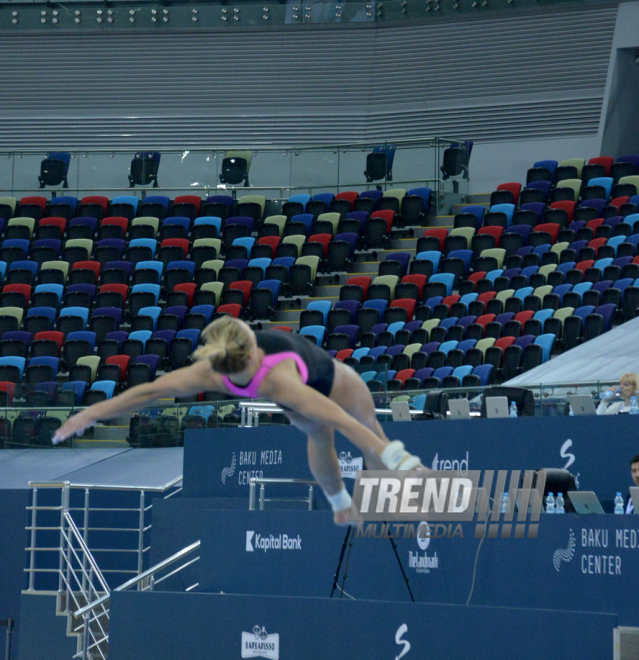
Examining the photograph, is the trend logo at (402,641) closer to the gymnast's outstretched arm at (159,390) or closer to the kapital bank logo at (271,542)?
the kapital bank logo at (271,542)

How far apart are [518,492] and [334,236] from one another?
11.2 m

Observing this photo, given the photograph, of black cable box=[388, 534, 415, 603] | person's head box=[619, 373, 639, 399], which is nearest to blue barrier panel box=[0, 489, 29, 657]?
black cable box=[388, 534, 415, 603]

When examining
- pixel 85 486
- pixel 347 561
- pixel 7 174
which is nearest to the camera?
pixel 347 561

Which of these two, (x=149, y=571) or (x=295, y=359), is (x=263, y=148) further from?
(x=295, y=359)

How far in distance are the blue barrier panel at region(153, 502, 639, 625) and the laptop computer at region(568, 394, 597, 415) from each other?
140 centimetres

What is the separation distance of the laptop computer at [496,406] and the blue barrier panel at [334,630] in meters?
1.90

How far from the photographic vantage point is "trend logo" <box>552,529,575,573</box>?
Answer: 557 cm

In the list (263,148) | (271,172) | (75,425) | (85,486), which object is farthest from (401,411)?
→ (263,148)

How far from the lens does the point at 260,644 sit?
618 cm

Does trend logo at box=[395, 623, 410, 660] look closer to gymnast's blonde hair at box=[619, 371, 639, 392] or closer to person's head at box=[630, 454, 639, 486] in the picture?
person's head at box=[630, 454, 639, 486]

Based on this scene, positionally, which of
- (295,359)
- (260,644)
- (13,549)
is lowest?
(13,549)

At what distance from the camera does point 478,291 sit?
13.8 meters

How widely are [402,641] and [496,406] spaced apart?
2.07 metres

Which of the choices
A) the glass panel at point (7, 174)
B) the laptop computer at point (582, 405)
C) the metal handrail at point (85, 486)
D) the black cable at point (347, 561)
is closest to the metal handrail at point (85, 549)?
the metal handrail at point (85, 486)
